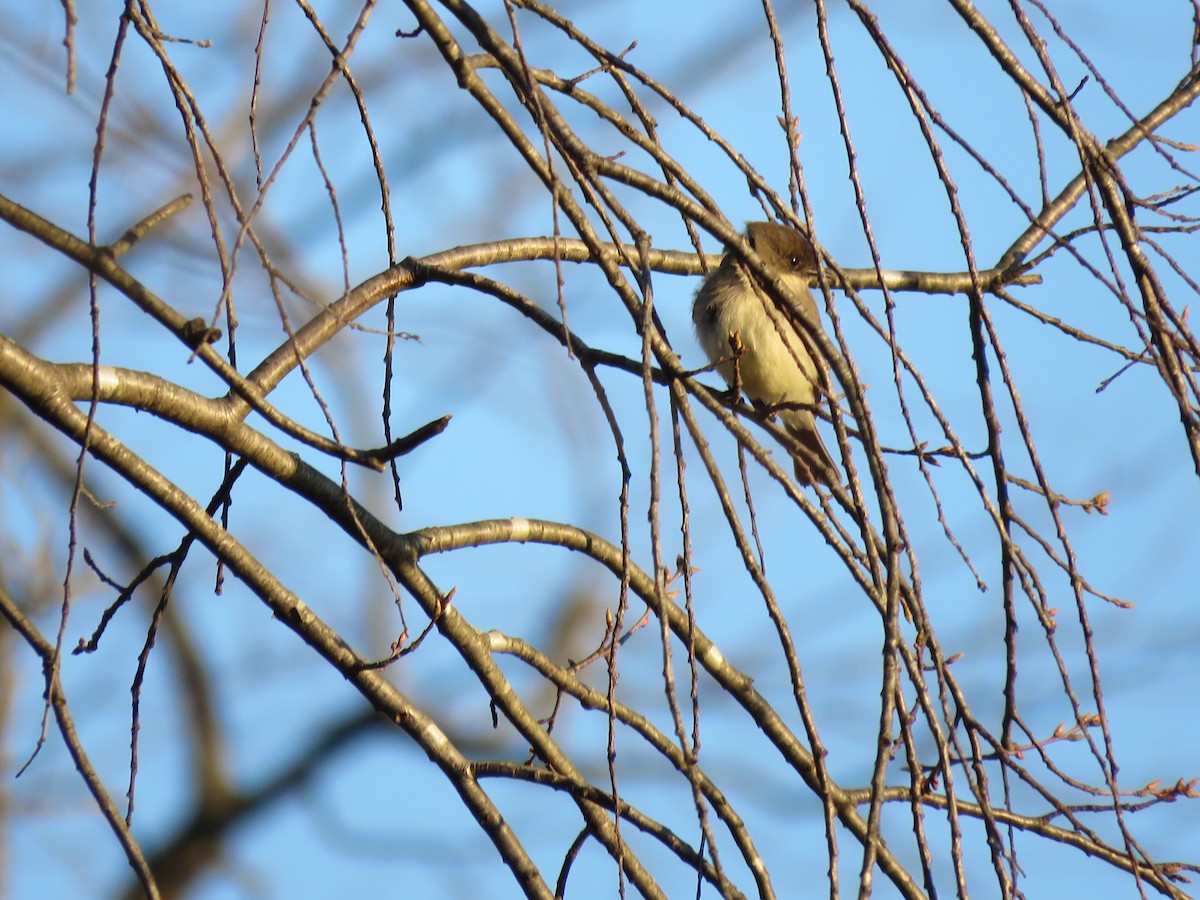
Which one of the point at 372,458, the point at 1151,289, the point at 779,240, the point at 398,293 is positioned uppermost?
the point at 779,240

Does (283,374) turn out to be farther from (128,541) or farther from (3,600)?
(128,541)

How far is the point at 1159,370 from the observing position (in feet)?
Result: 8.00

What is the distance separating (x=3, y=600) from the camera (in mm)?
2430

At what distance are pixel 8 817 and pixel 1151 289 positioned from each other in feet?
28.0

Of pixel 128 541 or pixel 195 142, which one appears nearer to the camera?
pixel 195 142

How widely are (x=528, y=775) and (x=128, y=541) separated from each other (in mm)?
7490

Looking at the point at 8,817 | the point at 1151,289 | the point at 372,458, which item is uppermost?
the point at 8,817

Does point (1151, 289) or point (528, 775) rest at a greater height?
point (1151, 289)

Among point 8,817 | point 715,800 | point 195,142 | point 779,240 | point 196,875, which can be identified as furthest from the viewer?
point 196,875

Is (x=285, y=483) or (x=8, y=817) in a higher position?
(x=8, y=817)

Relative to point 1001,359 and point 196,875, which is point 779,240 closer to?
point 1001,359

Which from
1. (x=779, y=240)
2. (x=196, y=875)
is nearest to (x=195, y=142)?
(x=779, y=240)

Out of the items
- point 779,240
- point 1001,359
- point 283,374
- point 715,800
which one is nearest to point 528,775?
point 715,800

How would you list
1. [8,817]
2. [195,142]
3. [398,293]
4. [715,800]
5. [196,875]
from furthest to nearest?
[196,875], [8,817], [398,293], [715,800], [195,142]
